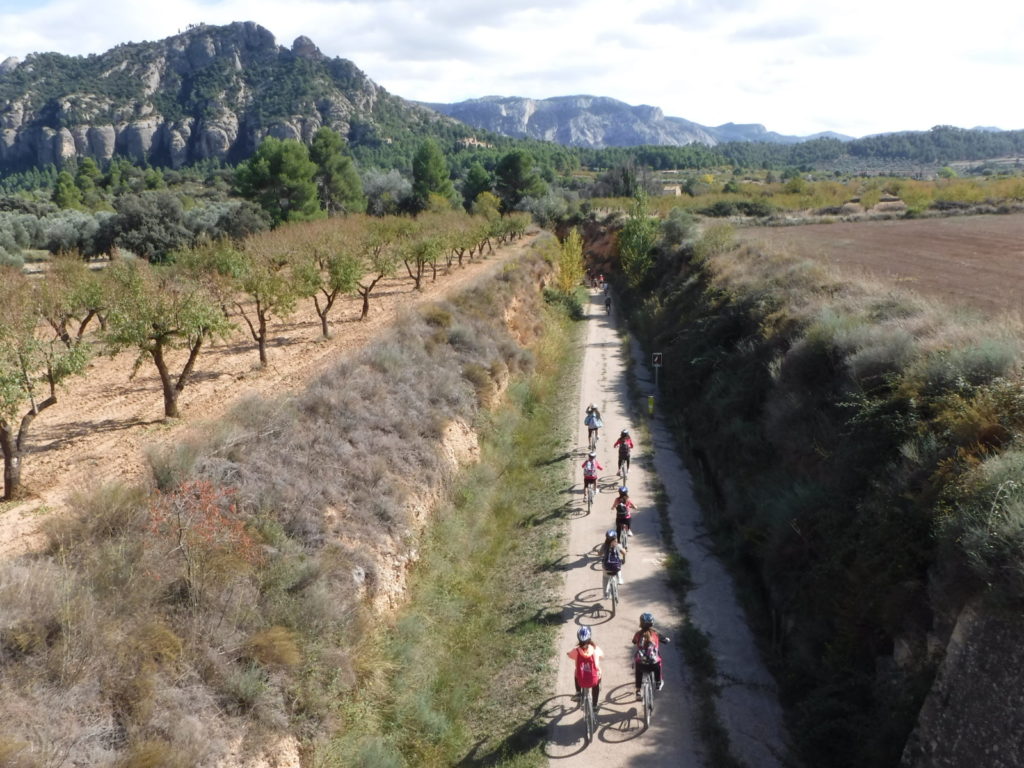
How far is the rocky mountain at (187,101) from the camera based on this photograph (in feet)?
503

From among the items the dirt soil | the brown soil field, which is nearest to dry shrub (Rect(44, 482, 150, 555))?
the dirt soil

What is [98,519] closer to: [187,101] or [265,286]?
[265,286]

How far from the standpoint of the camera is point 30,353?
13180 mm

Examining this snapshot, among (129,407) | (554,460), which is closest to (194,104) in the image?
(129,407)

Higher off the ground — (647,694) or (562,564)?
(647,694)

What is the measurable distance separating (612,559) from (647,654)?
113 inches

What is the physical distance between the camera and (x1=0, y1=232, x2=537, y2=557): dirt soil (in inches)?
493

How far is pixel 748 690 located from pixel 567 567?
5.03 meters

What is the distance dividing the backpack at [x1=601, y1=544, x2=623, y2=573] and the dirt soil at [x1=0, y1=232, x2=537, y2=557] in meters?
9.37

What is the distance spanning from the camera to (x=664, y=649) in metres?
12.4

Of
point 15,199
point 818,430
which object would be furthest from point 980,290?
point 15,199

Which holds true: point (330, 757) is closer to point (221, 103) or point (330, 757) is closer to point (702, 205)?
point (702, 205)

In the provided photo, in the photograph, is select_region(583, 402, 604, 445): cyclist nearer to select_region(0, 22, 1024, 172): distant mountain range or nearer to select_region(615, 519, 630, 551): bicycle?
select_region(615, 519, 630, 551): bicycle

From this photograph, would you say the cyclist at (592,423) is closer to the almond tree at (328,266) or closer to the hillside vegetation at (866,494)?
the hillside vegetation at (866,494)
